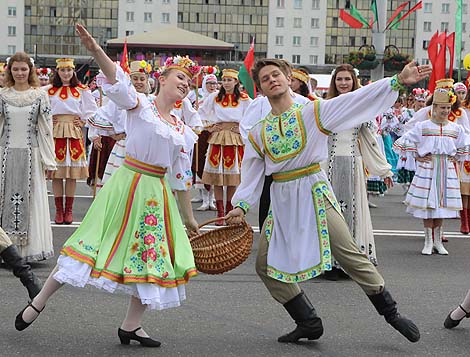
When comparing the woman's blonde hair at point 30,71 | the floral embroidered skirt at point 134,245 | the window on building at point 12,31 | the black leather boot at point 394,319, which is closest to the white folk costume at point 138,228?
the floral embroidered skirt at point 134,245

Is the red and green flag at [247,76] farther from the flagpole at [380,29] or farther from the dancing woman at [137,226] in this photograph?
the flagpole at [380,29]

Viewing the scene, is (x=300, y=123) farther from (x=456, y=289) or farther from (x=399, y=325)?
(x=456, y=289)

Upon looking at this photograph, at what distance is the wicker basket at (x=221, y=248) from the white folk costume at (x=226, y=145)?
584 centimetres

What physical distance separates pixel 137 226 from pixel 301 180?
3.55ft

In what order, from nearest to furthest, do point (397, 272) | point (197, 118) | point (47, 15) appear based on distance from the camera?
1. point (397, 272)
2. point (197, 118)
3. point (47, 15)

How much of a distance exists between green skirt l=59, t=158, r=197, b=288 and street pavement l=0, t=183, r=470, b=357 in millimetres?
508

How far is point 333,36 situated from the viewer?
319 feet

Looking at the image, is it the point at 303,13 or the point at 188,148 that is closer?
the point at 188,148

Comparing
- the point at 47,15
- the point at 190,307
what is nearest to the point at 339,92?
the point at 190,307

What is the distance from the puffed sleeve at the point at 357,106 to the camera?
5.46m

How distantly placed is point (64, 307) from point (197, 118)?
566cm

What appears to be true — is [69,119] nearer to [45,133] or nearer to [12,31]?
[45,133]

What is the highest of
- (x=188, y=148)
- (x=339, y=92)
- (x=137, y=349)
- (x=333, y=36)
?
(x=333, y=36)

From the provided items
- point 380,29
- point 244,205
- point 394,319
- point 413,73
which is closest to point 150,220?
point 244,205
